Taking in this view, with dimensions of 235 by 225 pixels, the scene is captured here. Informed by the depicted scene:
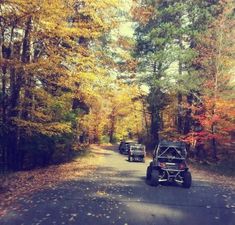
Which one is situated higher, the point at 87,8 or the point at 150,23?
the point at 150,23

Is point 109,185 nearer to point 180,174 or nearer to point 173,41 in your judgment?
point 180,174

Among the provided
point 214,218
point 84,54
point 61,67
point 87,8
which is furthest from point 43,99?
point 214,218

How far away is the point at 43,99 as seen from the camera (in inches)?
789

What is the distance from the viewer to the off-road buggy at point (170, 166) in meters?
15.6

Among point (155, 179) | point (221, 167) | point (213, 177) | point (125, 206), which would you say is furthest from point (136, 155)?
point (125, 206)

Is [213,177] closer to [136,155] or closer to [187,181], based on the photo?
[187,181]

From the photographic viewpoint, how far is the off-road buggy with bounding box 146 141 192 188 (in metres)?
15.6

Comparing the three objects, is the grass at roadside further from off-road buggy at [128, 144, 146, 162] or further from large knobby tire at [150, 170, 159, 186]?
large knobby tire at [150, 170, 159, 186]

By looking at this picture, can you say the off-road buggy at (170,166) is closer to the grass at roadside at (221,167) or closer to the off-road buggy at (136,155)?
the grass at roadside at (221,167)

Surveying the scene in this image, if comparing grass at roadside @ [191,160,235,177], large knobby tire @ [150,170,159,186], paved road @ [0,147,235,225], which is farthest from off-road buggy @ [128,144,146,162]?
large knobby tire @ [150,170,159,186]

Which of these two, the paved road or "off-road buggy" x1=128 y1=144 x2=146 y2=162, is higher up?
"off-road buggy" x1=128 y1=144 x2=146 y2=162

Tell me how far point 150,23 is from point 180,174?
86.7 feet

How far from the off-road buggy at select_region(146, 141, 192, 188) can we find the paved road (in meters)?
0.41

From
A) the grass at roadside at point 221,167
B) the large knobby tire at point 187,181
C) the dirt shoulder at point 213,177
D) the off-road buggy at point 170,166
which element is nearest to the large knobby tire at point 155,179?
the off-road buggy at point 170,166
